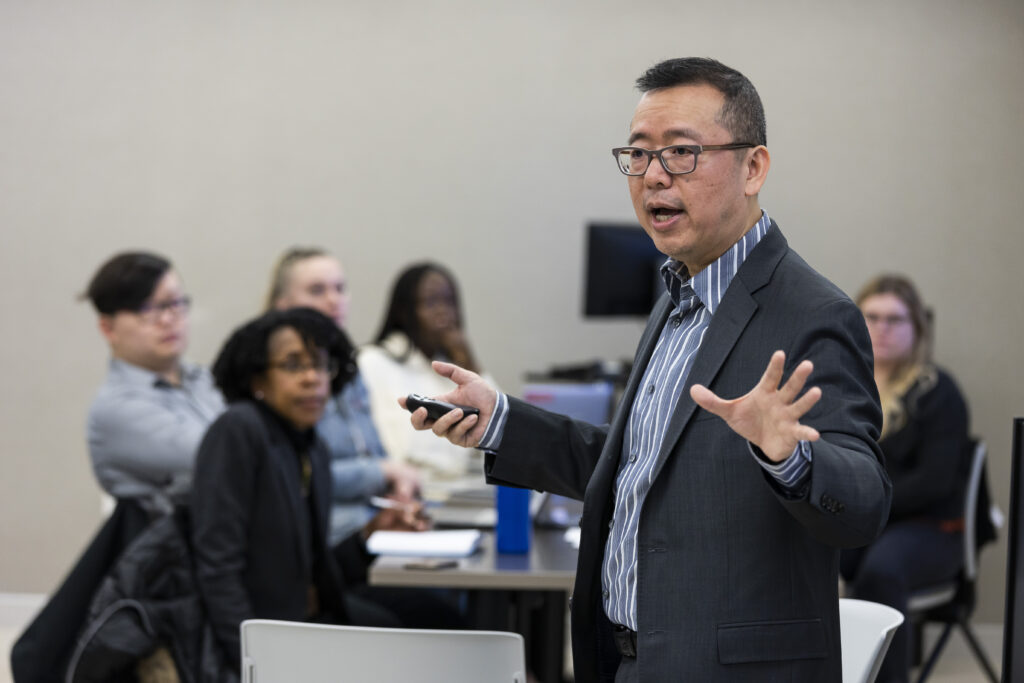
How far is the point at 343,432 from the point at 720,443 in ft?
8.01

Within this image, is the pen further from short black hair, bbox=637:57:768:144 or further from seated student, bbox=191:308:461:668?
short black hair, bbox=637:57:768:144

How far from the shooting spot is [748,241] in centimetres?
162

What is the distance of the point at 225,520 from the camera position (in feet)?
8.81

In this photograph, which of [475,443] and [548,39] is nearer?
[475,443]

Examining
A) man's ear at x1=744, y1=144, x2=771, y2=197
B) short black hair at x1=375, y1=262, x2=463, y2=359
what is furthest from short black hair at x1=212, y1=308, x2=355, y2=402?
man's ear at x1=744, y1=144, x2=771, y2=197

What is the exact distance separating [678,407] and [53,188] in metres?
4.46

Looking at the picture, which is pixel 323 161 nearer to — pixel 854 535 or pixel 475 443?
pixel 475 443

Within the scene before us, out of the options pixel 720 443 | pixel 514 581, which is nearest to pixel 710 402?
pixel 720 443

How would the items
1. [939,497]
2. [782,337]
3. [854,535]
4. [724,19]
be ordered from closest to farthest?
[854,535]
[782,337]
[939,497]
[724,19]

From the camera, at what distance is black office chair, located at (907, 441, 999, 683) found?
3.94m

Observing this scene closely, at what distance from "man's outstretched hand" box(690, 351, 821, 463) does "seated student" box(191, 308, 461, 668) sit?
174 centimetres

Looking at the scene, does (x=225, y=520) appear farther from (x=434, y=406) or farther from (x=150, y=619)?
(x=434, y=406)

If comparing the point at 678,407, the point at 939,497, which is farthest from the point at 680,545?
the point at 939,497

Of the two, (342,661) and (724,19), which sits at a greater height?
(724,19)
